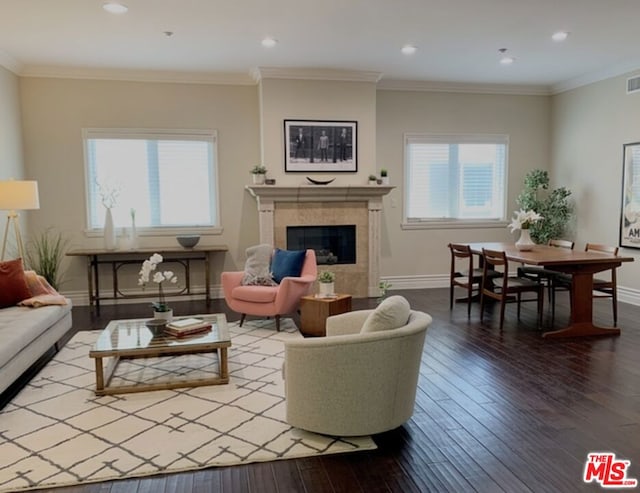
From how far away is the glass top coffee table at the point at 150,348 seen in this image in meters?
3.31

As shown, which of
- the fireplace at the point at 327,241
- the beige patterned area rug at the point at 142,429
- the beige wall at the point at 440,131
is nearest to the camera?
the beige patterned area rug at the point at 142,429

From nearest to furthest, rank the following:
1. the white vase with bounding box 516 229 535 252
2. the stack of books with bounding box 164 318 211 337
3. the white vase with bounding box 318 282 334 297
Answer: the stack of books with bounding box 164 318 211 337, the white vase with bounding box 318 282 334 297, the white vase with bounding box 516 229 535 252

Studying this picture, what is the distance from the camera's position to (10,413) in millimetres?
3098

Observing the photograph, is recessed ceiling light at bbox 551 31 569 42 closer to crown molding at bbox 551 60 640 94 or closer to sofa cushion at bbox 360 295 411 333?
crown molding at bbox 551 60 640 94

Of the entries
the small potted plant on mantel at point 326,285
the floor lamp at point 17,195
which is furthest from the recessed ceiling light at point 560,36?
the floor lamp at point 17,195

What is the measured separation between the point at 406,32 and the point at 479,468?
165 inches

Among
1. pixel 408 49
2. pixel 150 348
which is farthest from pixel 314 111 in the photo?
pixel 150 348

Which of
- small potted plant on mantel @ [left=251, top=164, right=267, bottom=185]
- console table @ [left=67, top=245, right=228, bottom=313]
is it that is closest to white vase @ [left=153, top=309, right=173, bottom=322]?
console table @ [left=67, top=245, right=228, bottom=313]

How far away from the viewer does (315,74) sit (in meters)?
6.45

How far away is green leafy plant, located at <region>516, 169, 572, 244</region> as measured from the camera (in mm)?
7246

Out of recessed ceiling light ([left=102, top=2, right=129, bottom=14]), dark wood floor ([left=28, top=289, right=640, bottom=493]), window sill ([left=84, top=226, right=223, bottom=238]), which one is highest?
recessed ceiling light ([left=102, top=2, right=129, bottom=14])

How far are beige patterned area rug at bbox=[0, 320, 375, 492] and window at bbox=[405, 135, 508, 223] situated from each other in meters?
4.32

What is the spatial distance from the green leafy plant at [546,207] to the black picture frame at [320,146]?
2.75m

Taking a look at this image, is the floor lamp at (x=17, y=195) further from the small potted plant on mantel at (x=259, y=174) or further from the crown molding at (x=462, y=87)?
the crown molding at (x=462, y=87)
